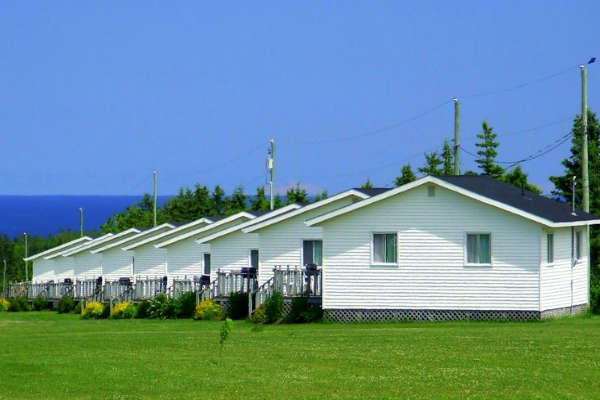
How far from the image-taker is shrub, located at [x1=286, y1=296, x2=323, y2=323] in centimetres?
4141

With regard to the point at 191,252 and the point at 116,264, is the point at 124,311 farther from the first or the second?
the point at 116,264

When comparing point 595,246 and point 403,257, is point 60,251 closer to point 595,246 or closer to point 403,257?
point 595,246

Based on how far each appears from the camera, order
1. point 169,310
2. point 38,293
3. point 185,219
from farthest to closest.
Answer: point 185,219, point 38,293, point 169,310

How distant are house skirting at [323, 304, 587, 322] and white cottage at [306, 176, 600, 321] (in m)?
0.03

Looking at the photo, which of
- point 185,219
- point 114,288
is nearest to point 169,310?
point 114,288

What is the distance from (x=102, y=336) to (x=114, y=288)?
22287 millimetres

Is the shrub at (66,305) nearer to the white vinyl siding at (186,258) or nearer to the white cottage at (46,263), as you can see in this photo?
the white vinyl siding at (186,258)

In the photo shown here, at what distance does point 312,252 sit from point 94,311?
1325 centimetres

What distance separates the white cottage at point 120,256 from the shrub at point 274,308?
2711cm

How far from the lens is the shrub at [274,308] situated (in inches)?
1647

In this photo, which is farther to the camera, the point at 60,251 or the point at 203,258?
the point at 60,251

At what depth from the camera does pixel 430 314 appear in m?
39.5

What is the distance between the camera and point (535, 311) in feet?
126

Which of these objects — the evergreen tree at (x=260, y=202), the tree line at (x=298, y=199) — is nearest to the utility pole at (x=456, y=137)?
the tree line at (x=298, y=199)
